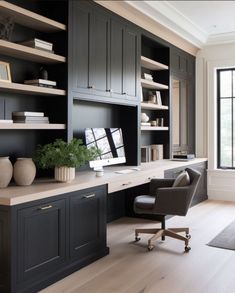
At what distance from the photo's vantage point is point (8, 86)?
9.70ft

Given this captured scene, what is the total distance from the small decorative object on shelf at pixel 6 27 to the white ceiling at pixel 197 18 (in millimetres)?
1638

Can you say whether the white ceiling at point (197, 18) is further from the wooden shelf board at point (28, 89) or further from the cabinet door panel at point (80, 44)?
the wooden shelf board at point (28, 89)

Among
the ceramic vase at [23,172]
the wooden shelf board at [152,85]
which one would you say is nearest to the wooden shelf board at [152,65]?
the wooden shelf board at [152,85]

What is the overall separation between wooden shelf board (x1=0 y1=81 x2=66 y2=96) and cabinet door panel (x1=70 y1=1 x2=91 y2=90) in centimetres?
27

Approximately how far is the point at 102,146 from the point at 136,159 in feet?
2.46

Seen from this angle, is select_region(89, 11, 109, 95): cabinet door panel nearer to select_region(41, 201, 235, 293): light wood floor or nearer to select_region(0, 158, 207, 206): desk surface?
select_region(0, 158, 207, 206): desk surface

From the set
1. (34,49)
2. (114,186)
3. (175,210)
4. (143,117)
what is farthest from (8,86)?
(143,117)

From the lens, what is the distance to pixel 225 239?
4074 millimetres

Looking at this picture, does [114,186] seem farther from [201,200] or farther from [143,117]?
[201,200]

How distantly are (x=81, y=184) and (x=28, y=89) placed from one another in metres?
0.92

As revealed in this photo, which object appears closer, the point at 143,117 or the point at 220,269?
the point at 220,269

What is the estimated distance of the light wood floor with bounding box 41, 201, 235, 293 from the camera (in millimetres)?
2822

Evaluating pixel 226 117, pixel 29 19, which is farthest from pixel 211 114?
pixel 29 19

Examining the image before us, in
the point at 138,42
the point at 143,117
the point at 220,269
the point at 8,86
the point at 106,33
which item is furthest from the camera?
the point at 143,117
